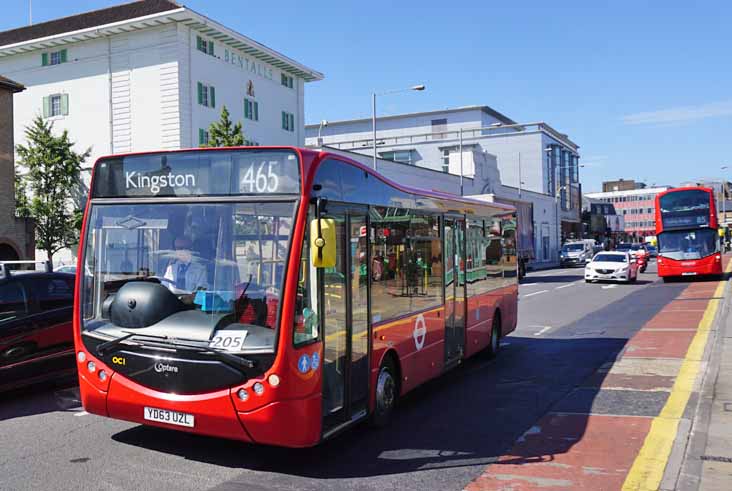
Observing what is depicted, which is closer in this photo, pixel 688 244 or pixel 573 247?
pixel 688 244

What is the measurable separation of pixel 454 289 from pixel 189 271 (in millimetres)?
4559

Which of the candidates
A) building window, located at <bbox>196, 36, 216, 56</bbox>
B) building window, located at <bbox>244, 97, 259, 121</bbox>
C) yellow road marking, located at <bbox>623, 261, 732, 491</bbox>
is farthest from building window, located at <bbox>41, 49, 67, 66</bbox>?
yellow road marking, located at <bbox>623, 261, 732, 491</bbox>

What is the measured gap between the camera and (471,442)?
681 cm

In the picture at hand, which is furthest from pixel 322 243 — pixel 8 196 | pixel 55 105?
pixel 55 105

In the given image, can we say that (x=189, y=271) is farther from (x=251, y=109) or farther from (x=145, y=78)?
(x=251, y=109)

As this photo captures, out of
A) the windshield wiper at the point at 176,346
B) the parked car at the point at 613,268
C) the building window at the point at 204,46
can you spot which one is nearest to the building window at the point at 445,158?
the building window at the point at 204,46

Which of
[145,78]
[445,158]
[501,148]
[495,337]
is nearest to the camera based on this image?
[495,337]

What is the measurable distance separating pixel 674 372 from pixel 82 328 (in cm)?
802

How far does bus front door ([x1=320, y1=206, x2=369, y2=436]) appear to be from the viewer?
6.07 meters

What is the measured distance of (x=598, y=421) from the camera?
7547mm

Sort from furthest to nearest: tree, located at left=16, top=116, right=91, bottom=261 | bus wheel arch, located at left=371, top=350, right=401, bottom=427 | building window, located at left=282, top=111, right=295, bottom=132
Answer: building window, located at left=282, top=111, right=295, bottom=132 → tree, located at left=16, top=116, right=91, bottom=261 → bus wheel arch, located at left=371, top=350, right=401, bottom=427

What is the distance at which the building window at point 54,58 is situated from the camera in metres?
39.8

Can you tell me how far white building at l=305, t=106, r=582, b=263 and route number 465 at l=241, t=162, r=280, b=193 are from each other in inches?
2616

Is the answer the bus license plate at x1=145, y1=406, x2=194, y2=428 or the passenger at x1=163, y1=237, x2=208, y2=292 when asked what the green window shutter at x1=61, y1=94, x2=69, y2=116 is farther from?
the bus license plate at x1=145, y1=406, x2=194, y2=428
